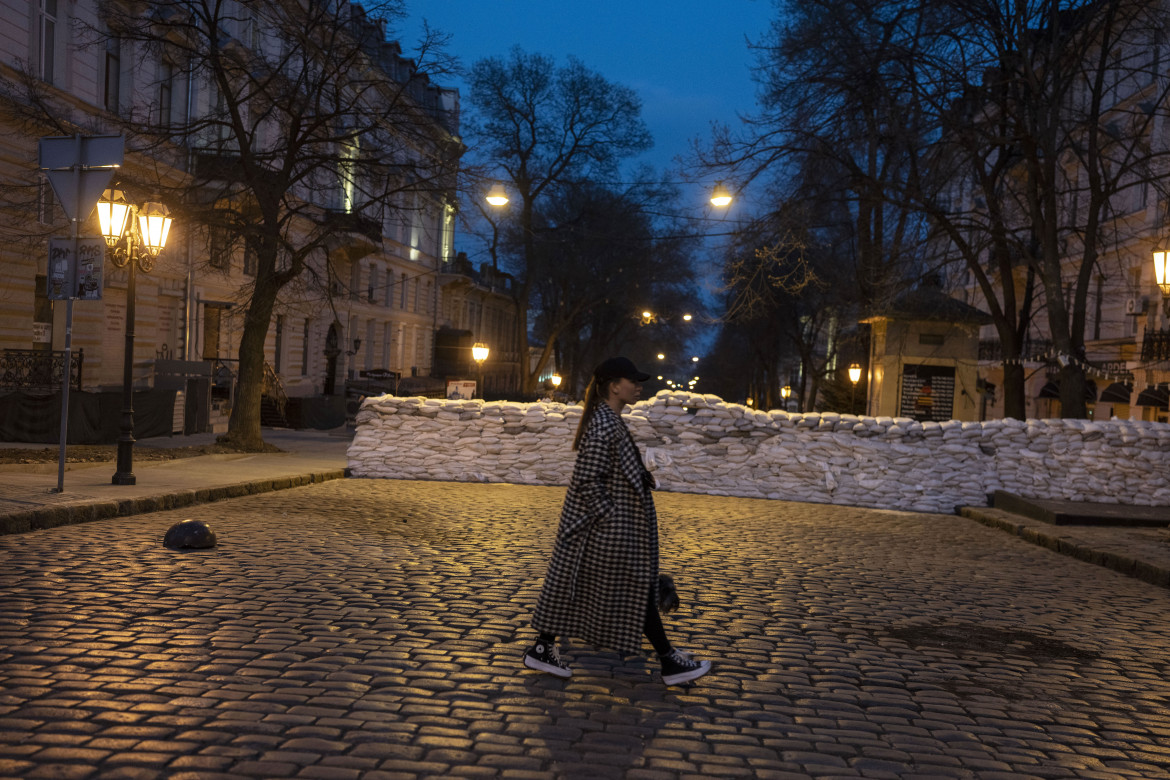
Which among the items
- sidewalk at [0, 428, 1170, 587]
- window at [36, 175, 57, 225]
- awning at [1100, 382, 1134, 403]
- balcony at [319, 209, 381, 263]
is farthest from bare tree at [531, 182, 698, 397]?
sidewalk at [0, 428, 1170, 587]

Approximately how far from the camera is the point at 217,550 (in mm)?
8625

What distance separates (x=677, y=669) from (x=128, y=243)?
10129 millimetres

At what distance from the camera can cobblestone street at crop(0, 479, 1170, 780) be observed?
4.11m

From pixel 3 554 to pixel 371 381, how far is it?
30.5 m

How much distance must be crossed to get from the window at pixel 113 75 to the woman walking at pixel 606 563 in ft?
71.5

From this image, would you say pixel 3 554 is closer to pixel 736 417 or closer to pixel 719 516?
pixel 719 516

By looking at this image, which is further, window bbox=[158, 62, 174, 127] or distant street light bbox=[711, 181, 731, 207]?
window bbox=[158, 62, 174, 127]

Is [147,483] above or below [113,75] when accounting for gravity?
below

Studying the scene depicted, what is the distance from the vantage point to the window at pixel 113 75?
23.6m

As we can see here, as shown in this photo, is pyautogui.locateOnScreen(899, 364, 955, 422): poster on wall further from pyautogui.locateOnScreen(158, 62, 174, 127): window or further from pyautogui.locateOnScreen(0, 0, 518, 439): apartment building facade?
pyautogui.locateOnScreen(158, 62, 174, 127): window

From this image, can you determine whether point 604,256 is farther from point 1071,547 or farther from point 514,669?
point 514,669

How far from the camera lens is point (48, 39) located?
21312mm

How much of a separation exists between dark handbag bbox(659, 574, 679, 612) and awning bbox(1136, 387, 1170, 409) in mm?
27893

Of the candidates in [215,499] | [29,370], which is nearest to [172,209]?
[29,370]
